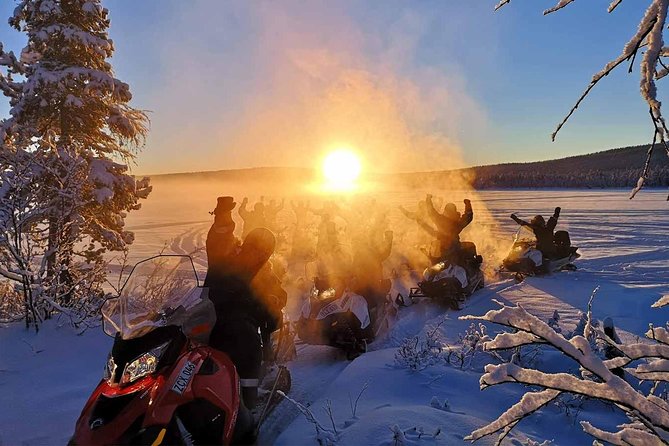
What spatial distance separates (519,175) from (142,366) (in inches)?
3271

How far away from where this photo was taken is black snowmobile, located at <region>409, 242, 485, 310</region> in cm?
941

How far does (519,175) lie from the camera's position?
255 ft

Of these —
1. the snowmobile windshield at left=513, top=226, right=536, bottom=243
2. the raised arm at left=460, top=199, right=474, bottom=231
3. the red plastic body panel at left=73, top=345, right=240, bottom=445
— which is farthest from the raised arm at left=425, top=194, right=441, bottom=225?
the red plastic body panel at left=73, top=345, right=240, bottom=445

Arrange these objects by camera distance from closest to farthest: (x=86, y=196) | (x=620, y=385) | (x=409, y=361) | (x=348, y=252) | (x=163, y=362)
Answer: (x=620, y=385) < (x=163, y=362) < (x=409, y=361) < (x=348, y=252) < (x=86, y=196)

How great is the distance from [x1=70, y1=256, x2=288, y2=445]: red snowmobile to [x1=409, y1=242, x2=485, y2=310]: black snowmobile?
670cm

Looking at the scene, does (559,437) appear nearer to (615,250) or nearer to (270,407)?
(270,407)

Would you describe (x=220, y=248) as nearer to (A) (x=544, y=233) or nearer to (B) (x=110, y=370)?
(B) (x=110, y=370)

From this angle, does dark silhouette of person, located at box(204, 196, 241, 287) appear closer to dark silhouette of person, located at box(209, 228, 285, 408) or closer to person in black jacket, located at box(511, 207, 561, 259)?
dark silhouette of person, located at box(209, 228, 285, 408)

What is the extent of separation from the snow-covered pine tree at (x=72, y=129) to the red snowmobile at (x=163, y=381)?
4.97 meters

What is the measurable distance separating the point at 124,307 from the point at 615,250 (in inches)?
627

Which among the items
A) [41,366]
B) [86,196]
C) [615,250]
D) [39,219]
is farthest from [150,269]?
[615,250]

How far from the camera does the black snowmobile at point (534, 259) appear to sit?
1183cm

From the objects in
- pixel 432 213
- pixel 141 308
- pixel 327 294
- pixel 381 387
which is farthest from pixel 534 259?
pixel 141 308

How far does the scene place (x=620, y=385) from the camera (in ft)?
4.31
